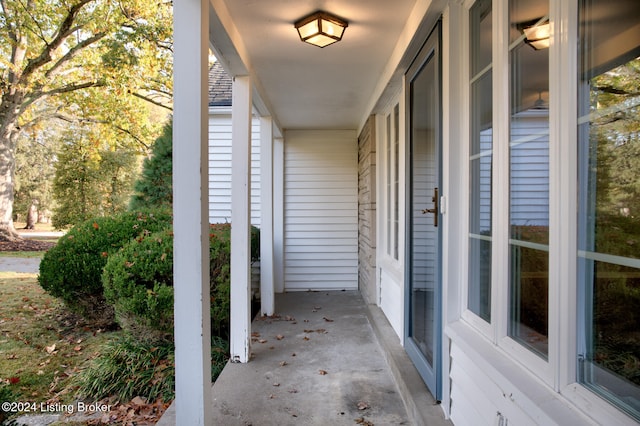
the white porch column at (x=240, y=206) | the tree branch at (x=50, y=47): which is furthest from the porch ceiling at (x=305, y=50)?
the tree branch at (x=50, y=47)

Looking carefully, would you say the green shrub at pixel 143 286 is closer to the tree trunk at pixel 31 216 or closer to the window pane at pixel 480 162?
the window pane at pixel 480 162

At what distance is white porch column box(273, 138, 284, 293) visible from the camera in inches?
234

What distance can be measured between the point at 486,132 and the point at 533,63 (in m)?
0.41

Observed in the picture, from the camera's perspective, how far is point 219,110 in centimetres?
565

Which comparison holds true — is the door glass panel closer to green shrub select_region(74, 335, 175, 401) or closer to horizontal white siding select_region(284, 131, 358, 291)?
green shrub select_region(74, 335, 175, 401)

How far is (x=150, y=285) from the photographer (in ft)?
11.4

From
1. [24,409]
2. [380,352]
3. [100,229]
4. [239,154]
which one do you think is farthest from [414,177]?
[100,229]

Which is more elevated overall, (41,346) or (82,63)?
(82,63)

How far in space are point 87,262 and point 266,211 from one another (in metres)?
2.10

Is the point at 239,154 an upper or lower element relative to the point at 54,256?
upper

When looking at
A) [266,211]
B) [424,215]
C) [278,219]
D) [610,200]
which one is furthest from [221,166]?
[610,200]

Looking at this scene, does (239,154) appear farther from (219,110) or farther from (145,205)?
(145,205)

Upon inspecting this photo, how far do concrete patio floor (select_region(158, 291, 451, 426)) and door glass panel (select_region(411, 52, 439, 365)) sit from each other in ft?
1.14

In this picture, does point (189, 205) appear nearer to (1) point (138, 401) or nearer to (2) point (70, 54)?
(1) point (138, 401)
